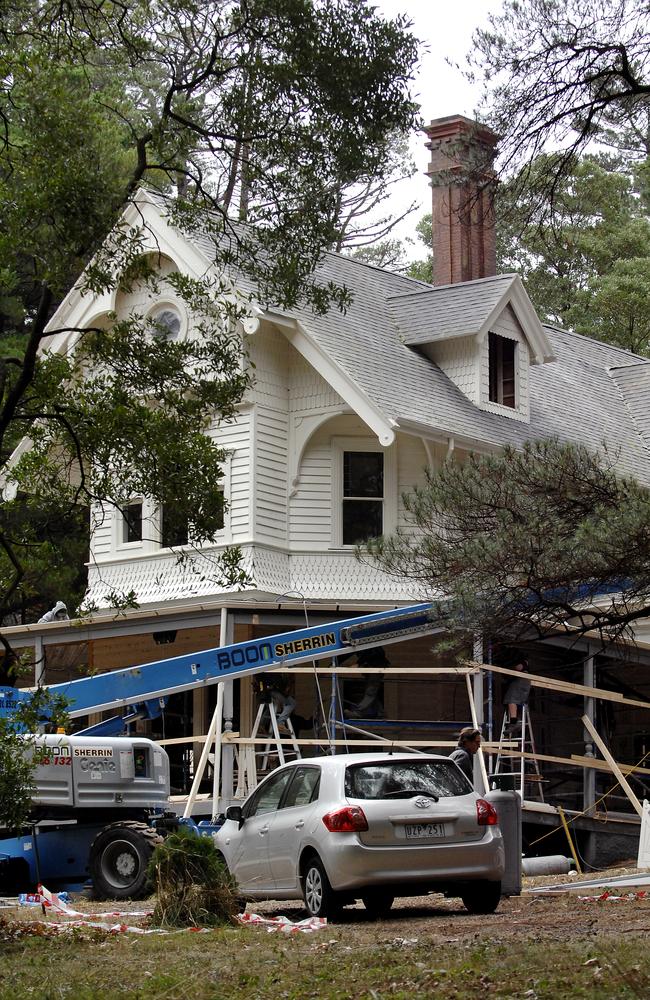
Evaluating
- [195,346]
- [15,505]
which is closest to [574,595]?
[195,346]

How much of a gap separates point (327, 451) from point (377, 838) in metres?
12.9

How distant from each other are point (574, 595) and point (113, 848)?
20.0 feet

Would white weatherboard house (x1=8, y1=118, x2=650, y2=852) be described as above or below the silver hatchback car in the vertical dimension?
above

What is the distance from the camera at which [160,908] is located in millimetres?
12516

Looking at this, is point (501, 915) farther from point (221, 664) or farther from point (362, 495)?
point (362, 495)

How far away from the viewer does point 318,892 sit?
13.0m

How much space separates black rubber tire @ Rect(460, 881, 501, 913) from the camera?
13336 millimetres

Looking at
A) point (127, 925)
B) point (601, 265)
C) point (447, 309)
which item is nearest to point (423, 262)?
point (601, 265)

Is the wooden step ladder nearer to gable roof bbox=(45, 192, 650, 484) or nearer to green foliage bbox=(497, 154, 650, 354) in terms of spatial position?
gable roof bbox=(45, 192, 650, 484)

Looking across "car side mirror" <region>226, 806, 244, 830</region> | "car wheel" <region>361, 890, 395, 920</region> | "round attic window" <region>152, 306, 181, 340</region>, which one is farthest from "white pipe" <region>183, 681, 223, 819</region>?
"car wheel" <region>361, 890, 395, 920</region>

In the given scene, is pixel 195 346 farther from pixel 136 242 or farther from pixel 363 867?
pixel 363 867

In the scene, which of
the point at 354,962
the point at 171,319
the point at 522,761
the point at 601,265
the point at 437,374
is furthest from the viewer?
the point at 601,265

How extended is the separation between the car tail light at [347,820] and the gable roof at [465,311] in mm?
15082

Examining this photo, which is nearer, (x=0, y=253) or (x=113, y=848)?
(x=0, y=253)
